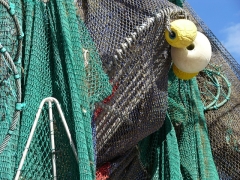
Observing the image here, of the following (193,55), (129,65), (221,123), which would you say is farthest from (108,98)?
(221,123)

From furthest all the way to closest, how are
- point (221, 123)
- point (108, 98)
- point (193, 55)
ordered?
point (221, 123) < point (193, 55) < point (108, 98)

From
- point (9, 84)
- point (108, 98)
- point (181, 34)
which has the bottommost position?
point (9, 84)

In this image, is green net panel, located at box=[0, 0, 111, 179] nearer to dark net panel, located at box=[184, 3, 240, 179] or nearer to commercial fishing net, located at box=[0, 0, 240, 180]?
commercial fishing net, located at box=[0, 0, 240, 180]

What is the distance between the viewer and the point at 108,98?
1.90 metres

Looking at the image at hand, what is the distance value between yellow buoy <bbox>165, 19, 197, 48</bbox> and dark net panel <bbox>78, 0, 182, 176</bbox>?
0.05 metres

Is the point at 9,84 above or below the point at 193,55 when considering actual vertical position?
below

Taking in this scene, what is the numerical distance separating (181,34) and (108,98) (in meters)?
0.45

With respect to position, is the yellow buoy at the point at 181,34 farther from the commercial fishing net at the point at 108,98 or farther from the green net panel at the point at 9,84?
the green net panel at the point at 9,84

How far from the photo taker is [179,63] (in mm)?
2113

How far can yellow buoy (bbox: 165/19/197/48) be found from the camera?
6.45ft

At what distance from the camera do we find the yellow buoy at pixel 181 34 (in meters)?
1.97

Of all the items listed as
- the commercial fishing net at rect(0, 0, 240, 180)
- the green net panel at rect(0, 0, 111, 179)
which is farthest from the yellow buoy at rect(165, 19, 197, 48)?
the green net panel at rect(0, 0, 111, 179)

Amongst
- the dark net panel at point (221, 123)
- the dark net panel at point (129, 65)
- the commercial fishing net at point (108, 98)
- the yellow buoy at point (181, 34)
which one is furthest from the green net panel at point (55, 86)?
the dark net panel at point (221, 123)

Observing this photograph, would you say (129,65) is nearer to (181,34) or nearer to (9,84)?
(181,34)
